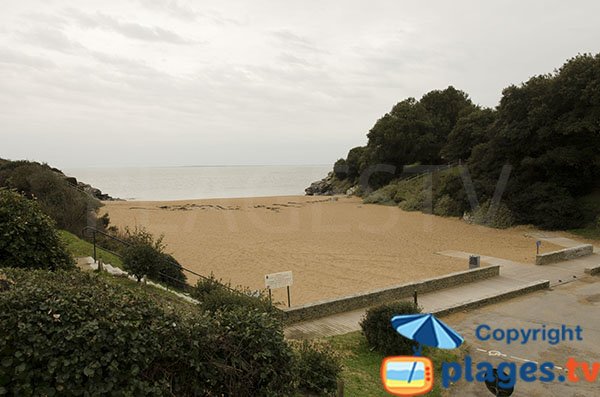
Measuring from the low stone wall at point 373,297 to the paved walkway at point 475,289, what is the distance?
0.17 metres

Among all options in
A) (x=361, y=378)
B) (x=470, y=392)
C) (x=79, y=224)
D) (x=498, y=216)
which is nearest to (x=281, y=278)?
(x=361, y=378)

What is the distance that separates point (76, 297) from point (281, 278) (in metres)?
6.94

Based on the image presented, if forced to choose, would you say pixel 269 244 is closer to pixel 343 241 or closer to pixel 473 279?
pixel 343 241

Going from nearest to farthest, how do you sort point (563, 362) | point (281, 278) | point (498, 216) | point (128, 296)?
point (128, 296) < point (563, 362) < point (281, 278) < point (498, 216)

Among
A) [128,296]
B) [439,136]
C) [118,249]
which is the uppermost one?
[439,136]

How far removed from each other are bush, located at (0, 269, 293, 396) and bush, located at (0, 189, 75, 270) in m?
2.71

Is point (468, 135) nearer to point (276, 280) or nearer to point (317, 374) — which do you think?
point (276, 280)

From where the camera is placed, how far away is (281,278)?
36.5 feet

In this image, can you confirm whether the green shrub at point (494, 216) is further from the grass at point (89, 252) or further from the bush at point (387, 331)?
the grass at point (89, 252)

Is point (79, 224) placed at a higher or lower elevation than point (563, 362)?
higher

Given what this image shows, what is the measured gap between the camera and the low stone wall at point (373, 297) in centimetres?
1112

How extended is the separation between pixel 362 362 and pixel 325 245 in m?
15.7

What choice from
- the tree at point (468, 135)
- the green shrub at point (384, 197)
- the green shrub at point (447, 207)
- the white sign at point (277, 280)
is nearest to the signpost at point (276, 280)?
the white sign at point (277, 280)

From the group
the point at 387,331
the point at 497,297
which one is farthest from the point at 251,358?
the point at 497,297
